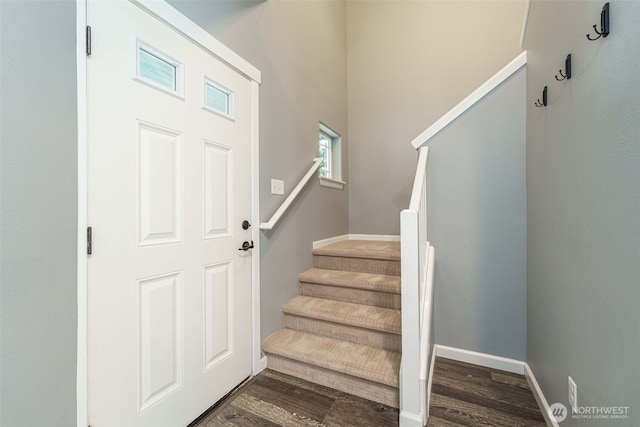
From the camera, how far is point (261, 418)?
4.65 feet

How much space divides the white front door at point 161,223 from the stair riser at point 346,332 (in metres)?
0.44

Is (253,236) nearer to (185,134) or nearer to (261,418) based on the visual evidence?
(185,134)

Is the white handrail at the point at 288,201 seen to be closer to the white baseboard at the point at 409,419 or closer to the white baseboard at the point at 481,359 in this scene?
the white baseboard at the point at 409,419

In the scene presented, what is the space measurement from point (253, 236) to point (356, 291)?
0.92m

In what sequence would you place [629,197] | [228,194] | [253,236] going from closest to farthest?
[629,197] → [228,194] → [253,236]

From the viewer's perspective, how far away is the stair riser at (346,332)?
1723 millimetres

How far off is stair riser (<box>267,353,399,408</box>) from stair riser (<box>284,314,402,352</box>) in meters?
0.26

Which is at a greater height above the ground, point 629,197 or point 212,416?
point 629,197

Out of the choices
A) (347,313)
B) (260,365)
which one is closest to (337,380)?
(347,313)

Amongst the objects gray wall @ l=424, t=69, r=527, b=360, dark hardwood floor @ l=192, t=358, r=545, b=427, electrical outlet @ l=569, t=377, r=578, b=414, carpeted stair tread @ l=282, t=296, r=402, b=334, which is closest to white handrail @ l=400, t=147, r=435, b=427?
dark hardwood floor @ l=192, t=358, r=545, b=427

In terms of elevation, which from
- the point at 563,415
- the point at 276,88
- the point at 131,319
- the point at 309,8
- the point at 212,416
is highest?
the point at 309,8

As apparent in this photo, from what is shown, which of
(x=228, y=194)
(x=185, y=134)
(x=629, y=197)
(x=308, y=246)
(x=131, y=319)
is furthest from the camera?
(x=308, y=246)

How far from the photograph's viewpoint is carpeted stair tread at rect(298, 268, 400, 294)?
1.97 meters

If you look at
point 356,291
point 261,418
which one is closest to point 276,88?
point 356,291
